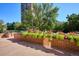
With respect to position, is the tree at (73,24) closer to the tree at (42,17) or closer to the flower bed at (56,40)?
the tree at (42,17)

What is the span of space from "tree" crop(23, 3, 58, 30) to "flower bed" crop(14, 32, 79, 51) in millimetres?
1017

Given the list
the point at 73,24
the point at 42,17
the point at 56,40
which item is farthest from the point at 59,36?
the point at 42,17

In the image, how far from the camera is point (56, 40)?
4895mm

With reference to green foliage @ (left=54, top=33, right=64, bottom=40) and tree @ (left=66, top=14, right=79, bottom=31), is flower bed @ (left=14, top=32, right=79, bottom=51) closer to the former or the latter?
green foliage @ (left=54, top=33, right=64, bottom=40)

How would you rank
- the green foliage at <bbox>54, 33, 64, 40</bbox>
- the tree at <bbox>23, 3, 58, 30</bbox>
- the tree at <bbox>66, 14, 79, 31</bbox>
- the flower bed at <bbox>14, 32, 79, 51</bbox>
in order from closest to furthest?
the flower bed at <bbox>14, 32, 79, 51</bbox>
the green foliage at <bbox>54, 33, 64, 40</bbox>
the tree at <bbox>66, 14, 79, 31</bbox>
the tree at <bbox>23, 3, 58, 30</bbox>

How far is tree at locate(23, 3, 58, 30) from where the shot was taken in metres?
7.39

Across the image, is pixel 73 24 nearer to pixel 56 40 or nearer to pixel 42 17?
pixel 42 17

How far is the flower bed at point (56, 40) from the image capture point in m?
4.24

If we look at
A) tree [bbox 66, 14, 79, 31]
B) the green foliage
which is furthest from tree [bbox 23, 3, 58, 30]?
the green foliage

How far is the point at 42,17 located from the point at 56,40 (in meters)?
2.71

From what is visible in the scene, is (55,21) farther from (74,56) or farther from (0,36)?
(74,56)

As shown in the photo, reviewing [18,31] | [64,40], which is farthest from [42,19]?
[64,40]

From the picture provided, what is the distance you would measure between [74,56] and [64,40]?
0.84m

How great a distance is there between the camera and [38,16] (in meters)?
7.41
